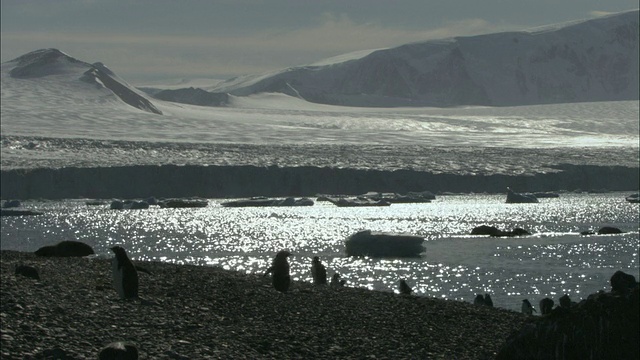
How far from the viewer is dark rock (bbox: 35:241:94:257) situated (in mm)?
22000

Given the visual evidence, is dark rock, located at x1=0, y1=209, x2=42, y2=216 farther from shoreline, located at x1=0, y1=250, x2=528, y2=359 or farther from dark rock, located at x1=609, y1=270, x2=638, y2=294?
dark rock, located at x1=609, y1=270, x2=638, y2=294

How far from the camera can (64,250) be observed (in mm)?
22594

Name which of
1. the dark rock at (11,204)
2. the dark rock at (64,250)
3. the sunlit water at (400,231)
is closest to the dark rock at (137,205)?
the sunlit water at (400,231)

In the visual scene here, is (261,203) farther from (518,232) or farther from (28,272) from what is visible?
(28,272)

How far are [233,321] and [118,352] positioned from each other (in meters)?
3.46

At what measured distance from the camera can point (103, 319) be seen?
11.2m

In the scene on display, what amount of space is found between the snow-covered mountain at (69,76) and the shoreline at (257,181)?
44.3 metres

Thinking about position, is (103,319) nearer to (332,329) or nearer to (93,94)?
(332,329)

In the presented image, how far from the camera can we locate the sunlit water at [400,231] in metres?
24.3

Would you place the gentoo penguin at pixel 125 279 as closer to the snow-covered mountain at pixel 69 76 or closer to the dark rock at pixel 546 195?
the dark rock at pixel 546 195

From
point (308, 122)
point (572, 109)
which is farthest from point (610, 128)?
point (308, 122)

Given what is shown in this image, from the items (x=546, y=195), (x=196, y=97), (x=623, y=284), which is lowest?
(x=546, y=195)

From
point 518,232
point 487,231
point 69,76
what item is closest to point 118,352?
point 487,231

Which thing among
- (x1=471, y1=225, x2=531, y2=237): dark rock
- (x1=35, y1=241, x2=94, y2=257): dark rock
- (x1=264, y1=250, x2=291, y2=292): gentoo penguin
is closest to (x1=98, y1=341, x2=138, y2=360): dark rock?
(x1=264, y1=250, x2=291, y2=292): gentoo penguin
